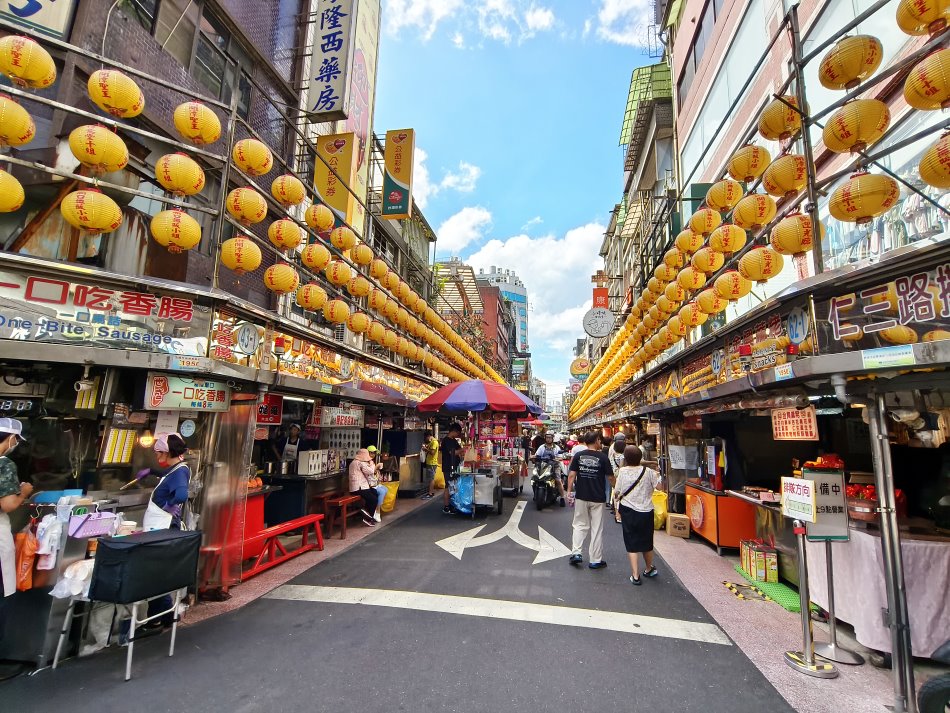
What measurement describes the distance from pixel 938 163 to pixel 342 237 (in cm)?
921

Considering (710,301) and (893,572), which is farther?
(710,301)

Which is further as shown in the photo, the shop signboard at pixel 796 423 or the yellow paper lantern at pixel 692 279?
the yellow paper lantern at pixel 692 279

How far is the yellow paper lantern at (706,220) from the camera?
792 centimetres

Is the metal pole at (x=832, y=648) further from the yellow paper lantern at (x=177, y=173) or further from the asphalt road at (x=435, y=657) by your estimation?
the yellow paper lantern at (x=177, y=173)

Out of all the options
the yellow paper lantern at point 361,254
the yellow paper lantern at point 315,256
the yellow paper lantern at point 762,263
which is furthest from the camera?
the yellow paper lantern at point 361,254

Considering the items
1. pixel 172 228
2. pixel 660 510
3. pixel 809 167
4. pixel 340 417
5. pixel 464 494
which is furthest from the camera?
pixel 464 494

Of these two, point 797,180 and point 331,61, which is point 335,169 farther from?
point 797,180

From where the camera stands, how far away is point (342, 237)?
966cm

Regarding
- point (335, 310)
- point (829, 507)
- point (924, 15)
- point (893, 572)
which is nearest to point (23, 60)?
point (335, 310)

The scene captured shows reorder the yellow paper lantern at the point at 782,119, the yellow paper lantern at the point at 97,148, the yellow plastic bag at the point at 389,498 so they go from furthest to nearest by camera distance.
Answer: the yellow plastic bag at the point at 389,498
the yellow paper lantern at the point at 782,119
the yellow paper lantern at the point at 97,148

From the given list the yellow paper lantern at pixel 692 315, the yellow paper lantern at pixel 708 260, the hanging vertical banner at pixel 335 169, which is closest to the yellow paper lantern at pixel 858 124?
the yellow paper lantern at pixel 708 260

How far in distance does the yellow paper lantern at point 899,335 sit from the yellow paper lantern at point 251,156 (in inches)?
325

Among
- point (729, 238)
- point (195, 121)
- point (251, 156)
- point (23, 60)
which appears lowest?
point (729, 238)

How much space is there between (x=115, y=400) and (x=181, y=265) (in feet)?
11.5
